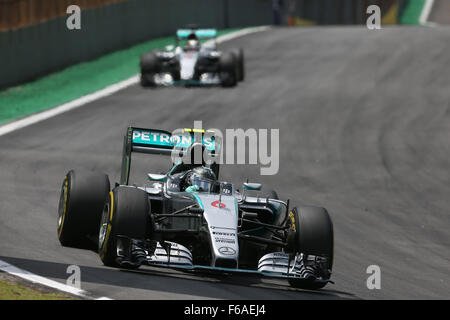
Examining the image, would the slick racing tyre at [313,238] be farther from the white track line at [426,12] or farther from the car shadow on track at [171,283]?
the white track line at [426,12]

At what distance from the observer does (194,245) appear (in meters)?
10.3

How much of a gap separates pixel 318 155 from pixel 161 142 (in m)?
8.20

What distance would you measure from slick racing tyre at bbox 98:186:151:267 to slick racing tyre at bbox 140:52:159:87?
17432 millimetres

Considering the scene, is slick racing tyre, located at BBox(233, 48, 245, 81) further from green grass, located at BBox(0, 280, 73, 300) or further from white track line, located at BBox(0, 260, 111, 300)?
green grass, located at BBox(0, 280, 73, 300)

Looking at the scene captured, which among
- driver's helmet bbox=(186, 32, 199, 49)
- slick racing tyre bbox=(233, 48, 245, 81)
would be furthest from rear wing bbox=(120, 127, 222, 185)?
slick racing tyre bbox=(233, 48, 245, 81)

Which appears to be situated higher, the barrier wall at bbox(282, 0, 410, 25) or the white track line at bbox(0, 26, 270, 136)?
the white track line at bbox(0, 26, 270, 136)

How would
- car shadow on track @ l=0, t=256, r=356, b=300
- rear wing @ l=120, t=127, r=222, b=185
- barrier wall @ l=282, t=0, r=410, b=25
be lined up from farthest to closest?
1. barrier wall @ l=282, t=0, r=410, b=25
2. rear wing @ l=120, t=127, r=222, b=185
3. car shadow on track @ l=0, t=256, r=356, b=300

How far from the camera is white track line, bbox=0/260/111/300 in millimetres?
8320

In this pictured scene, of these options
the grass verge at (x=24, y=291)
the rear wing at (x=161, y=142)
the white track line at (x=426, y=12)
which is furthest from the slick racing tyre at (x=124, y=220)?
the white track line at (x=426, y=12)

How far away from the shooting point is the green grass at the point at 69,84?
2389cm

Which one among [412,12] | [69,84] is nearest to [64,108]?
[69,84]
